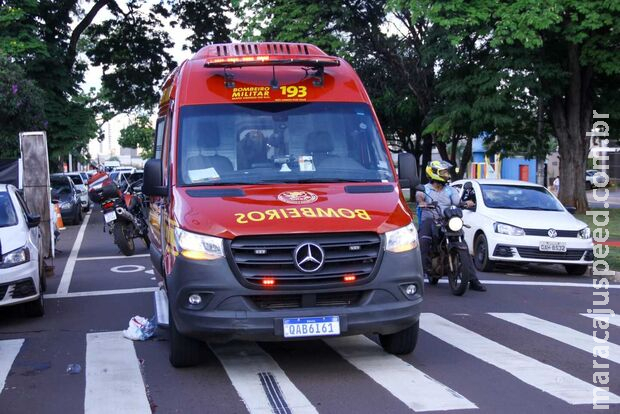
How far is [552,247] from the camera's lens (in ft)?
42.8

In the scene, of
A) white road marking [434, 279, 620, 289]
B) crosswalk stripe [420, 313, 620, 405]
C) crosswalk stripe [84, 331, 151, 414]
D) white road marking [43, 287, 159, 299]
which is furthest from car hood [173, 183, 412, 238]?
white road marking [434, 279, 620, 289]

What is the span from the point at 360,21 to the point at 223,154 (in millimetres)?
24437

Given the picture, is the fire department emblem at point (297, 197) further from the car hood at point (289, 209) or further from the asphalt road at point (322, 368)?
the asphalt road at point (322, 368)

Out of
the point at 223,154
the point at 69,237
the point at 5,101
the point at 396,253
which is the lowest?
the point at 69,237

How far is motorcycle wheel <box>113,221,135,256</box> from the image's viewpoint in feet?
52.8

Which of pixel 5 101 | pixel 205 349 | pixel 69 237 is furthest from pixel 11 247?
pixel 5 101

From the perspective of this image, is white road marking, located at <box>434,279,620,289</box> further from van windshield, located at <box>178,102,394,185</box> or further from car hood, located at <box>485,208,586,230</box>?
van windshield, located at <box>178,102,394,185</box>

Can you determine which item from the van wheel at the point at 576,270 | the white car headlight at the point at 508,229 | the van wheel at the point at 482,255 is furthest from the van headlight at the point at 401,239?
the van wheel at the point at 576,270

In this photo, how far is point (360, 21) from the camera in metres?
30.5

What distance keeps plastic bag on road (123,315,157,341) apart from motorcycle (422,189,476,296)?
14.5ft

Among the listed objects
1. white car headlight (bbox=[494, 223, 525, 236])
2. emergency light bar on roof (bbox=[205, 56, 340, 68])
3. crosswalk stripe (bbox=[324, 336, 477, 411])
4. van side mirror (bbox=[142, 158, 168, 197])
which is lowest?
crosswalk stripe (bbox=[324, 336, 477, 411])

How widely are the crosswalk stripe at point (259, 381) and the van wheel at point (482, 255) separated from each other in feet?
22.6

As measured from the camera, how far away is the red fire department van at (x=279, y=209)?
6.13 metres

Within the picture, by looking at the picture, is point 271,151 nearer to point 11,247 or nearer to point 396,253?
point 396,253
